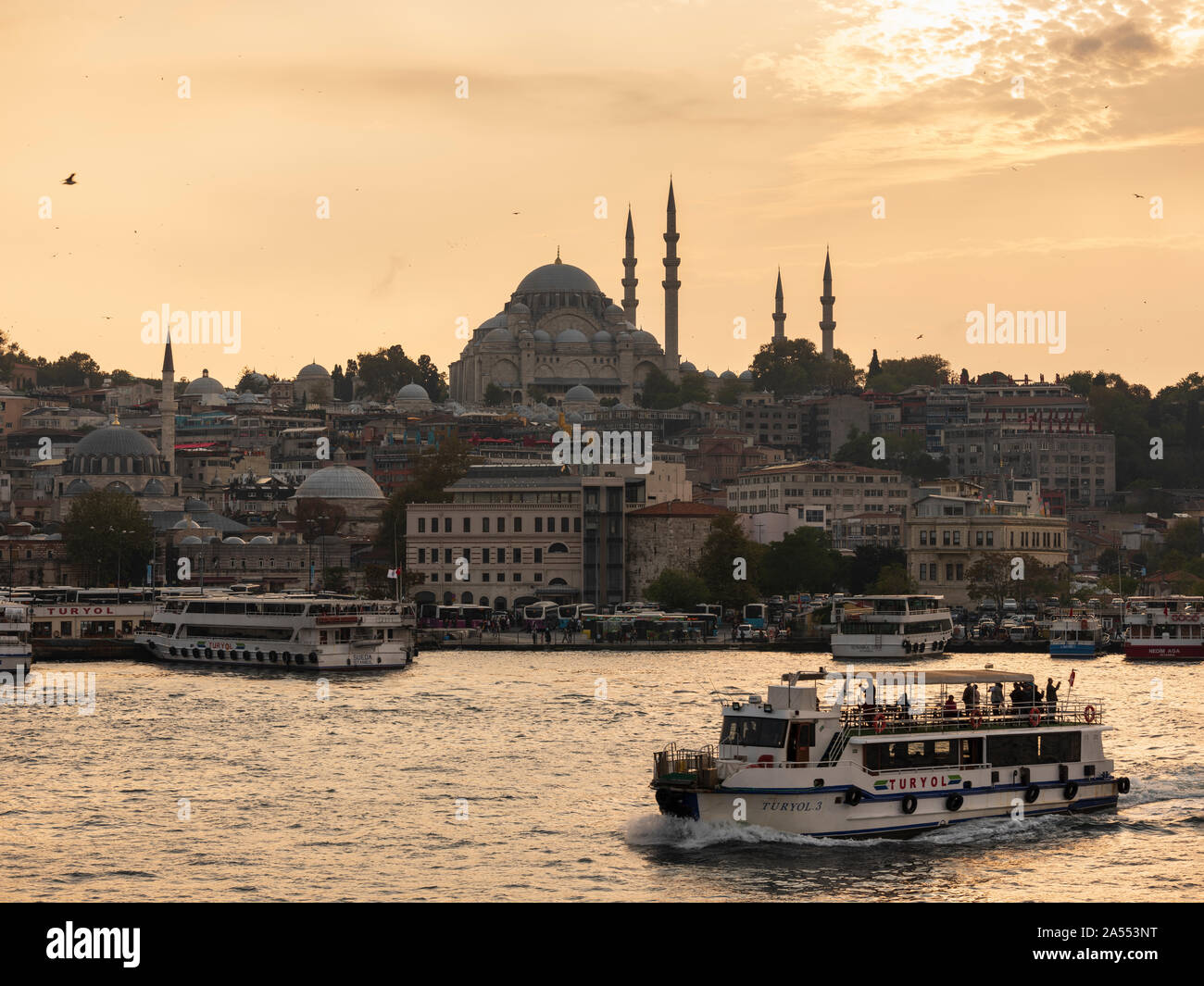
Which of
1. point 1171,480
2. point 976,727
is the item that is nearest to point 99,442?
point 1171,480

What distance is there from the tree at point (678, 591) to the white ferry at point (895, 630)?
10836 millimetres

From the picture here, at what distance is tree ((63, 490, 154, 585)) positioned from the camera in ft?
289

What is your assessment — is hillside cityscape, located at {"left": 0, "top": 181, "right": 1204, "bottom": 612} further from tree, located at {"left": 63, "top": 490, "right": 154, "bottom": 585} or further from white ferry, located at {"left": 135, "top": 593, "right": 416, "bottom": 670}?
white ferry, located at {"left": 135, "top": 593, "right": 416, "bottom": 670}

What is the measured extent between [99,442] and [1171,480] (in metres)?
69.3

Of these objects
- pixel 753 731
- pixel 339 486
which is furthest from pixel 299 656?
pixel 339 486

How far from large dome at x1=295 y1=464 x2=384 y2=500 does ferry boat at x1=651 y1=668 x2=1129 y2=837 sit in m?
83.2

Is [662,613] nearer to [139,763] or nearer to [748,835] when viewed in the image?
[139,763]

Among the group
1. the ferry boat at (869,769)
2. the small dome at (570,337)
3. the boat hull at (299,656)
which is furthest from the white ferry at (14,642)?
the small dome at (570,337)

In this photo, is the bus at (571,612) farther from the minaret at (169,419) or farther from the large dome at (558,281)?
the large dome at (558,281)

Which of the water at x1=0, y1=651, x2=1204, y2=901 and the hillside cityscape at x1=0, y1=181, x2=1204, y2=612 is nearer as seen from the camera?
the water at x1=0, y1=651, x2=1204, y2=901

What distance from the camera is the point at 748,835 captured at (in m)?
23.5

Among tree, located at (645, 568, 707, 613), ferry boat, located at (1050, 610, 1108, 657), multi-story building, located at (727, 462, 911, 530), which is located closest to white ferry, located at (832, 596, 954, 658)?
ferry boat, located at (1050, 610, 1108, 657)

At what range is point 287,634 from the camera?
56688 mm

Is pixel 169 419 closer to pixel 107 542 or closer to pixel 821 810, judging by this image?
pixel 107 542
